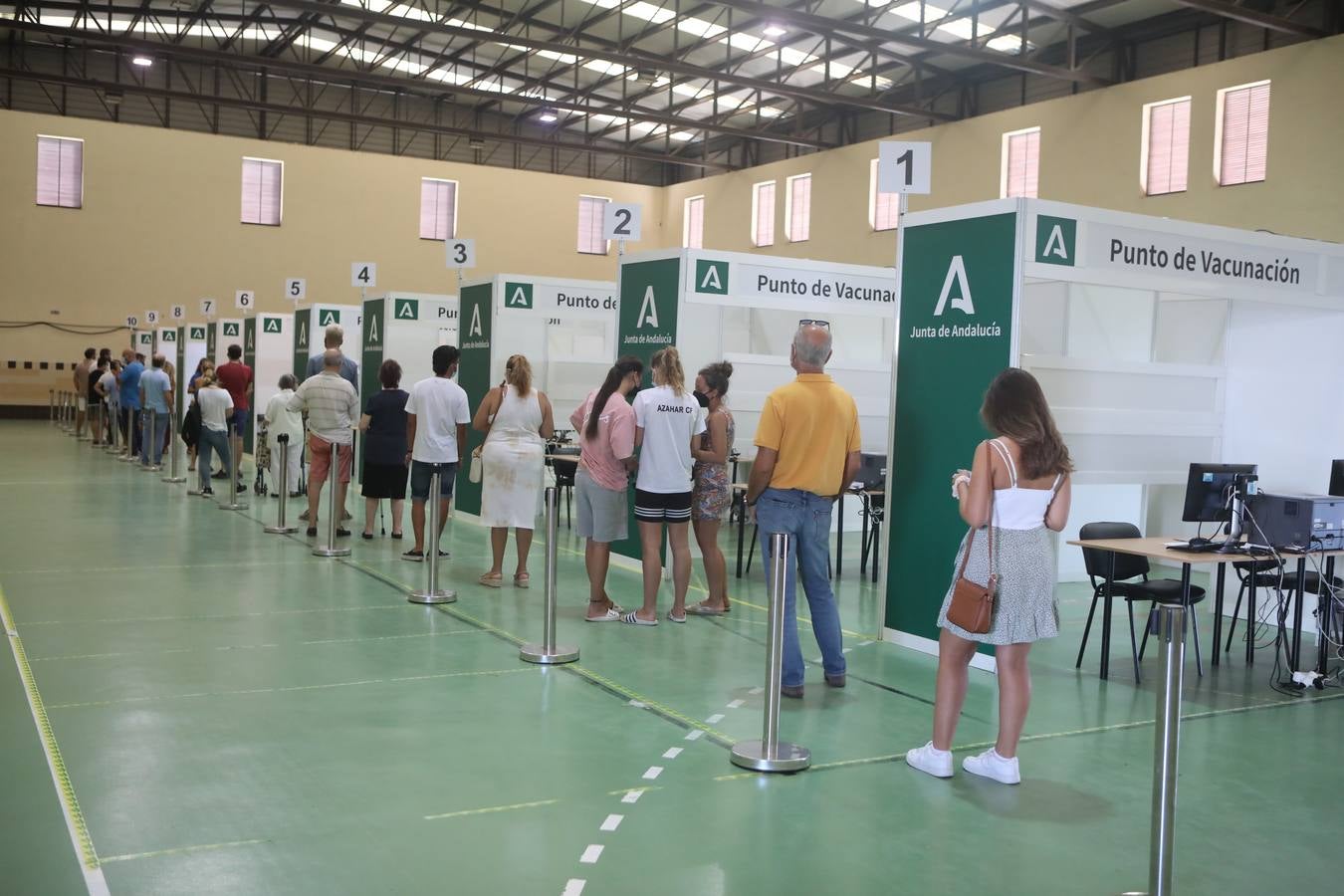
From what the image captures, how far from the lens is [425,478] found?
8000mm

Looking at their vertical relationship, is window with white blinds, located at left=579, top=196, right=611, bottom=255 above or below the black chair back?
above

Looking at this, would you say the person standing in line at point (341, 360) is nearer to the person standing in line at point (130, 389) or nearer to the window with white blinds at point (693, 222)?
the person standing in line at point (130, 389)

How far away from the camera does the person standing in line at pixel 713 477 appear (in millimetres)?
6152

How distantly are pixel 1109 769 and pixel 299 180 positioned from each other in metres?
21.2

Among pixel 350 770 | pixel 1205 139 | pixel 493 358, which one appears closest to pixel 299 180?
pixel 493 358

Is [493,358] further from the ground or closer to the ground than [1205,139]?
closer to the ground

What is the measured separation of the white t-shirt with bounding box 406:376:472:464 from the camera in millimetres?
7699

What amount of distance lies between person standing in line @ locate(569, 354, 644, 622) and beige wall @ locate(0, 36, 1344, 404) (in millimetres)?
11386

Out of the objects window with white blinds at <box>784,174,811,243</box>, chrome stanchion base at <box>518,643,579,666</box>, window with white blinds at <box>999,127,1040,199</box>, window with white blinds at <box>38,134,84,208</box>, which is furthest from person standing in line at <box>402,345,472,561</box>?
window with white blinds at <box>38,134,84,208</box>

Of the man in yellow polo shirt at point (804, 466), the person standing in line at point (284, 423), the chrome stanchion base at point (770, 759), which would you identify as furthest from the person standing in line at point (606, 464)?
the person standing in line at point (284, 423)

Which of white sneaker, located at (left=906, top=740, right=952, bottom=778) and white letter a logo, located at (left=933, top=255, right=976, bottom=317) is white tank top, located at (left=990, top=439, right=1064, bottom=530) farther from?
white letter a logo, located at (left=933, top=255, right=976, bottom=317)

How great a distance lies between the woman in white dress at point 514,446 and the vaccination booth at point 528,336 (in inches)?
102

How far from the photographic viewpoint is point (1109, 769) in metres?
4.02

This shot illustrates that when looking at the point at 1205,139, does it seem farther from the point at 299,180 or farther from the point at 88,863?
the point at 299,180
